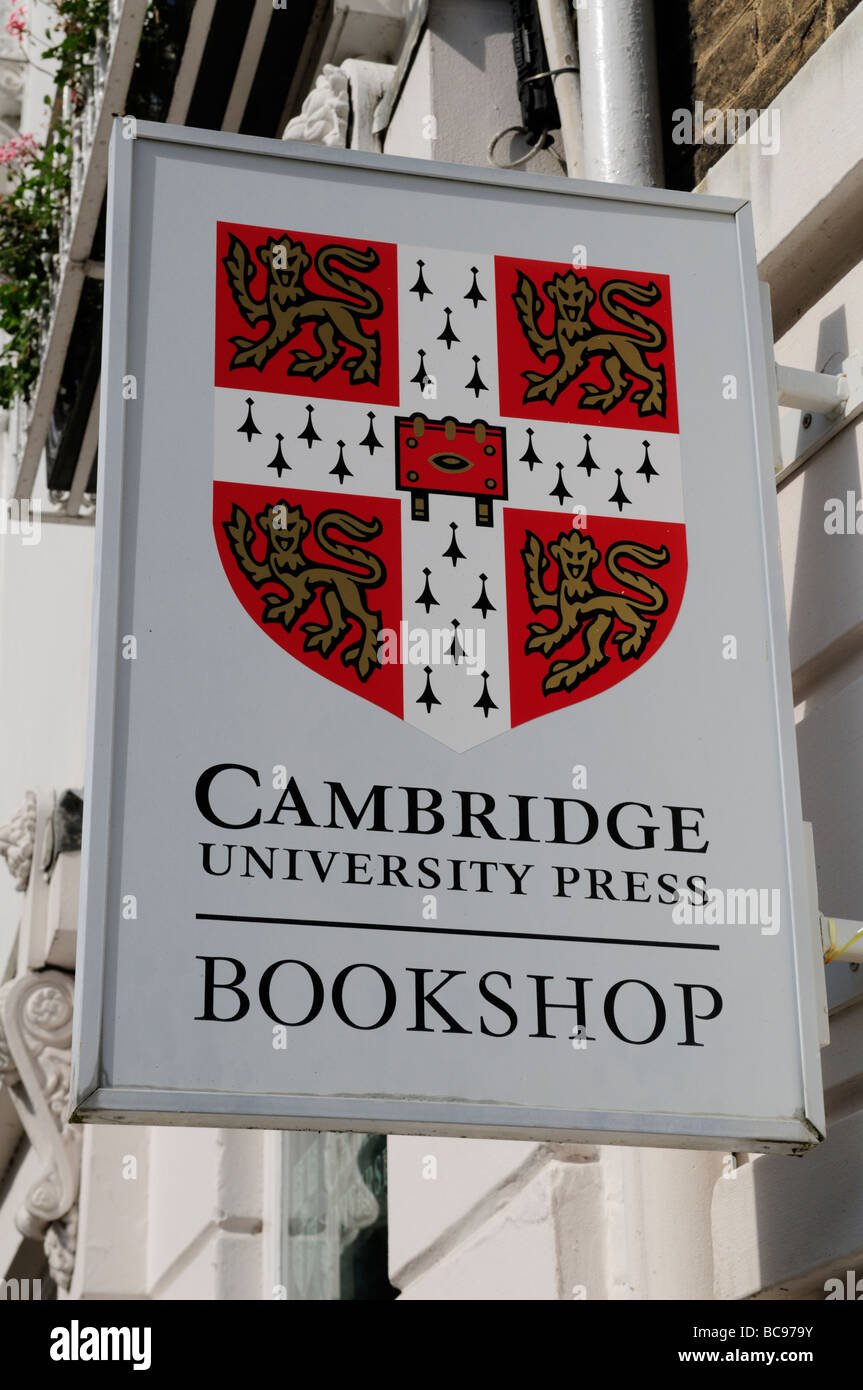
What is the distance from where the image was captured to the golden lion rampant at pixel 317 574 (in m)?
2.98

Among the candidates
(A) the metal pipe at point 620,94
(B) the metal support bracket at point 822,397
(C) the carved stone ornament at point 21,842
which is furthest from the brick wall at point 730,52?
(C) the carved stone ornament at point 21,842

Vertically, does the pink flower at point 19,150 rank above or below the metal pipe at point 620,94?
above

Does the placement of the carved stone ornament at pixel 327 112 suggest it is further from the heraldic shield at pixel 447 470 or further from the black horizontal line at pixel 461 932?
the black horizontal line at pixel 461 932

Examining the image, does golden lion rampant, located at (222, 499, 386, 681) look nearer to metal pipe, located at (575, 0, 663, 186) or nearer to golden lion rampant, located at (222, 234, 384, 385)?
golden lion rampant, located at (222, 234, 384, 385)

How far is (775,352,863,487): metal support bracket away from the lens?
3.56 metres

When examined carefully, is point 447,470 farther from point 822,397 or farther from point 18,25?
point 18,25

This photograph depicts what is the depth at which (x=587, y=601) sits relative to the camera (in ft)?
10.3

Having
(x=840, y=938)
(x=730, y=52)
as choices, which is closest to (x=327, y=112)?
(x=730, y=52)

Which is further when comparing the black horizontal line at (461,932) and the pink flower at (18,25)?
the pink flower at (18,25)

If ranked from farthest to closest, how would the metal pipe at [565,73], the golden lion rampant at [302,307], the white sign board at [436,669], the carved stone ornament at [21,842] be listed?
1. the carved stone ornament at [21,842]
2. the metal pipe at [565,73]
3. the golden lion rampant at [302,307]
4. the white sign board at [436,669]

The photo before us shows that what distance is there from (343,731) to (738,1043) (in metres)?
0.75

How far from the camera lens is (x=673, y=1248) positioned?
374cm

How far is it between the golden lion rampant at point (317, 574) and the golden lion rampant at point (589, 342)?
46 centimetres
